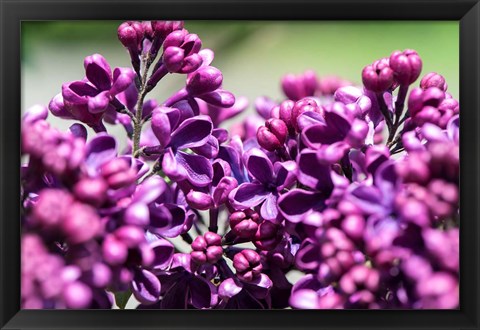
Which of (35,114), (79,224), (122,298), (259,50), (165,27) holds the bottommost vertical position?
(122,298)

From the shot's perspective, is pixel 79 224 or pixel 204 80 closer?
pixel 79 224

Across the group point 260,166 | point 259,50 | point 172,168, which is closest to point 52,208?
point 172,168

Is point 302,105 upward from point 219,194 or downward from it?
upward

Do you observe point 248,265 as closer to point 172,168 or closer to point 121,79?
point 172,168

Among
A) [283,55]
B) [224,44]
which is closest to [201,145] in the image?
[224,44]

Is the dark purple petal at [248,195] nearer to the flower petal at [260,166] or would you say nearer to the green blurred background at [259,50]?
the flower petal at [260,166]

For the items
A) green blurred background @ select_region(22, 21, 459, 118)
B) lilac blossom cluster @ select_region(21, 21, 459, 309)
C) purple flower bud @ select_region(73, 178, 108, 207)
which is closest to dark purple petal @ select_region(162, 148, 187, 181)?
lilac blossom cluster @ select_region(21, 21, 459, 309)

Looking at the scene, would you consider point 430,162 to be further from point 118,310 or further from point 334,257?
point 118,310
